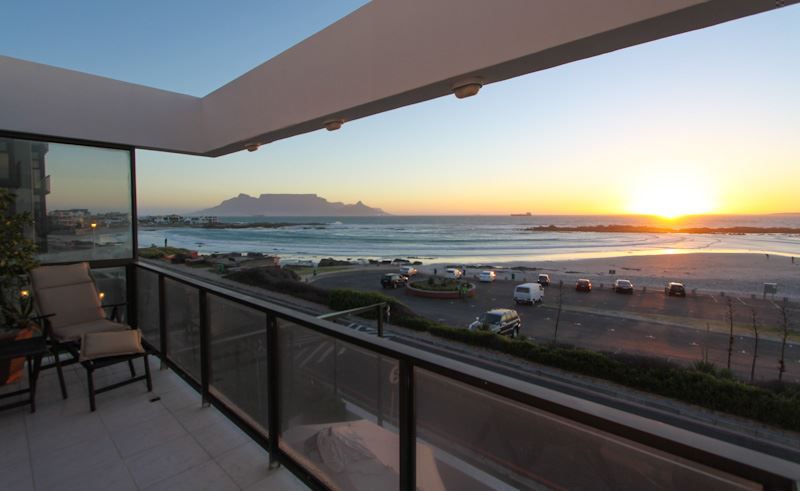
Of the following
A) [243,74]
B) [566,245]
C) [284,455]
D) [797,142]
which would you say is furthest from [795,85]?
[566,245]

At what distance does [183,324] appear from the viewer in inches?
108

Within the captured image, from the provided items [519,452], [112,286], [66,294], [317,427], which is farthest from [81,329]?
[519,452]

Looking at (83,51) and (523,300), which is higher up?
(83,51)

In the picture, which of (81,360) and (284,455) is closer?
(284,455)

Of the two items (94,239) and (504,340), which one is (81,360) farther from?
(504,340)

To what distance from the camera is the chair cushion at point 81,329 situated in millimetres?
2933

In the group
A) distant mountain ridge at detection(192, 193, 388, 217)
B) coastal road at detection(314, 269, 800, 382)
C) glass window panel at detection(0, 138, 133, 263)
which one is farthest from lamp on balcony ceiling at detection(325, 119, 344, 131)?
distant mountain ridge at detection(192, 193, 388, 217)

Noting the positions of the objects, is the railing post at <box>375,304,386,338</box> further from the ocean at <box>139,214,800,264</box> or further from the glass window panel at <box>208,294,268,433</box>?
the ocean at <box>139,214,800,264</box>

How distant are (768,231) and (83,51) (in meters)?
78.4

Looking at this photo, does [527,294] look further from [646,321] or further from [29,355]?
[29,355]

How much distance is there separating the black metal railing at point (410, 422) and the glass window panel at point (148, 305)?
3.32 ft

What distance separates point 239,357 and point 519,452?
1762 mm

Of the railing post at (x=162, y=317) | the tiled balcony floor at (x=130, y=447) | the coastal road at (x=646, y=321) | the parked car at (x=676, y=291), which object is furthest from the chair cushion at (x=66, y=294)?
the parked car at (x=676, y=291)

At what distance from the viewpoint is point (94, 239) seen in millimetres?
3945
